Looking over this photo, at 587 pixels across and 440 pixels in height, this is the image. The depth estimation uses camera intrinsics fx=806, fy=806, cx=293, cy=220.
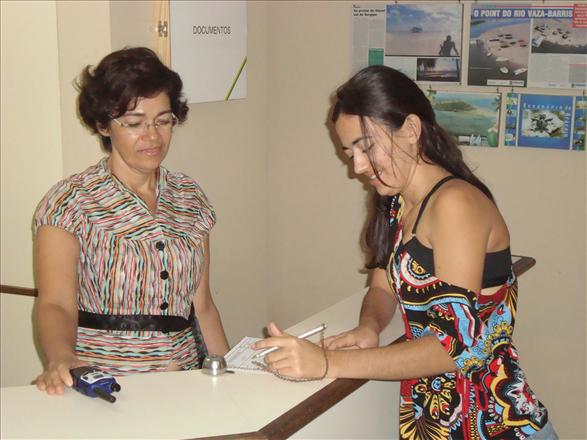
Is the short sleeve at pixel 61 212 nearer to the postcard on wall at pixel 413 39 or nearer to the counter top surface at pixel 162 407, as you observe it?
the counter top surface at pixel 162 407

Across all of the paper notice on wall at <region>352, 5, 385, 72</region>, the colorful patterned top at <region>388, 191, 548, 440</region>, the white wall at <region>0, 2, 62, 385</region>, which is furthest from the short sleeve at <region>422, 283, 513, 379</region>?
the paper notice on wall at <region>352, 5, 385, 72</region>

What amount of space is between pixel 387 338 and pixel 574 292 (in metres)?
1.71

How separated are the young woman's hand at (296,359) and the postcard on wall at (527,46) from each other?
2.18m

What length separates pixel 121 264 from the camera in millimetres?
2236

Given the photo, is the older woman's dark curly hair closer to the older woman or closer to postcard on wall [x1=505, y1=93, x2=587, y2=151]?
the older woman

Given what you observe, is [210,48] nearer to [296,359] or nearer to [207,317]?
[207,317]

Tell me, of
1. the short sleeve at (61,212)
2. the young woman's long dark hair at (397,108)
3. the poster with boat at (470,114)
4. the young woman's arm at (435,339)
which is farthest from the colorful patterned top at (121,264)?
the poster with boat at (470,114)

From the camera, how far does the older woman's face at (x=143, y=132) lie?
2258 millimetres

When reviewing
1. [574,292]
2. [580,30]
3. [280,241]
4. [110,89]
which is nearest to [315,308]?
[280,241]

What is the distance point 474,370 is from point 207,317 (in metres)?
0.95

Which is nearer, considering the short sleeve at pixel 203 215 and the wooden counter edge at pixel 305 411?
the wooden counter edge at pixel 305 411

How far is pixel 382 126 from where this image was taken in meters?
1.83

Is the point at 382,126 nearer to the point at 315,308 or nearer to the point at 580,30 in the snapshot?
the point at 580,30

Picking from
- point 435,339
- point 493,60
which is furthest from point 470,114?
point 435,339
